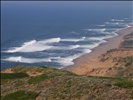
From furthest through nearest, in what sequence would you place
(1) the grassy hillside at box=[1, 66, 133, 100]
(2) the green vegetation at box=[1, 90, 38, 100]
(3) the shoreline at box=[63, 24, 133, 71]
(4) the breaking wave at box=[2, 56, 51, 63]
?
(4) the breaking wave at box=[2, 56, 51, 63]
(3) the shoreline at box=[63, 24, 133, 71]
(2) the green vegetation at box=[1, 90, 38, 100]
(1) the grassy hillside at box=[1, 66, 133, 100]

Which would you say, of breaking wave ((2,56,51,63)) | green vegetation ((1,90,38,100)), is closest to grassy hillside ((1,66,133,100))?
green vegetation ((1,90,38,100))

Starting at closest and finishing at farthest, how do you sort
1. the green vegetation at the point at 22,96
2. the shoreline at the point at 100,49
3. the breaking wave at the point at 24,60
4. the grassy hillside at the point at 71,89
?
1. the grassy hillside at the point at 71,89
2. the green vegetation at the point at 22,96
3. the shoreline at the point at 100,49
4. the breaking wave at the point at 24,60

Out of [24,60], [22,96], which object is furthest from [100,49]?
[22,96]

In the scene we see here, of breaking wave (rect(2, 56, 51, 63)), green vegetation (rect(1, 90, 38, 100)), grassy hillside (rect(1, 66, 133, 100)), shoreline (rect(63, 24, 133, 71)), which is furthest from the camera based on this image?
breaking wave (rect(2, 56, 51, 63))

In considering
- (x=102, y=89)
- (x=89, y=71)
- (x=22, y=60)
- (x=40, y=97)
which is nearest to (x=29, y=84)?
(x=40, y=97)

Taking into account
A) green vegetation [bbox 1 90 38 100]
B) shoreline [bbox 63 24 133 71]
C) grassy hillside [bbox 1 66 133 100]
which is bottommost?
shoreline [bbox 63 24 133 71]

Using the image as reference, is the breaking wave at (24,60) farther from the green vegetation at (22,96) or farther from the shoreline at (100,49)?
the green vegetation at (22,96)

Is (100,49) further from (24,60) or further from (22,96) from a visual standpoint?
(22,96)

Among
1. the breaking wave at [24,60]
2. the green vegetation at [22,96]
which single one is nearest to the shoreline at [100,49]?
the breaking wave at [24,60]

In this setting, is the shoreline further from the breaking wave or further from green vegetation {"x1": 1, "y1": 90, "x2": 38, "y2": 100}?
green vegetation {"x1": 1, "y1": 90, "x2": 38, "y2": 100}

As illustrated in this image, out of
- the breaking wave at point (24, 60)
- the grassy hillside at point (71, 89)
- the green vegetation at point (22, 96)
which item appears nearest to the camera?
the grassy hillside at point (71, 89)

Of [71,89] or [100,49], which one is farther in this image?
[100,49]

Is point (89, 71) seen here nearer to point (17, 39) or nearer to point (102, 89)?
point (102, 89)
